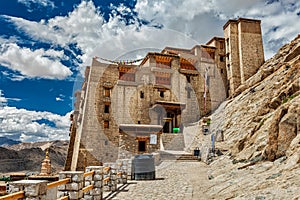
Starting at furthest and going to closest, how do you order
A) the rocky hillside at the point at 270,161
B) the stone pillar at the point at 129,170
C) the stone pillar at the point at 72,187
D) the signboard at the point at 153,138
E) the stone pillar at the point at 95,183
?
1. the signboard at the point at 153,138
2. the stone pillar at the point at 129,170
3. the stone pillar at the point at 95,183
4. the rocky hillside at the point at 270,161
5. the stone pillar at the point at 72,187

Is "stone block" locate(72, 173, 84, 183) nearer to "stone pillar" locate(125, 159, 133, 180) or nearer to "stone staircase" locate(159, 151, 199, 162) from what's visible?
"stone pillar" locate(125, 159, 133, 180)

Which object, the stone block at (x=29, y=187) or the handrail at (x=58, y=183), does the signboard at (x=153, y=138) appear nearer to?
the handrail at (x=58, y=183)

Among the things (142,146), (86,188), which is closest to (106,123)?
(142,146)

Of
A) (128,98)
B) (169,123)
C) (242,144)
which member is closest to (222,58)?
(169,123)

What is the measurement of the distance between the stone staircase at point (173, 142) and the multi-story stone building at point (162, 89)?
5.7 inches

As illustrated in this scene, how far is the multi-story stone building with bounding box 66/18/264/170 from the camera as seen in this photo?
3294 centimetres

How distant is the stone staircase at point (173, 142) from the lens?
27.1 m

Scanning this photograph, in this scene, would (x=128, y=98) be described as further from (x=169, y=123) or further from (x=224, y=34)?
(x=224, y=34)

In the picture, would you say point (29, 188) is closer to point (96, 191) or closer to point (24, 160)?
point (96, 191)

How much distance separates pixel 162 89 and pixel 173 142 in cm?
1075

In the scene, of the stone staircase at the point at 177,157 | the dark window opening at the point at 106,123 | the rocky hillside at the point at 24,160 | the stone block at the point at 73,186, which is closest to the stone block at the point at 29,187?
the stone block at the point at 73,186

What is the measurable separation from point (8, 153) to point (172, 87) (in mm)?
41882

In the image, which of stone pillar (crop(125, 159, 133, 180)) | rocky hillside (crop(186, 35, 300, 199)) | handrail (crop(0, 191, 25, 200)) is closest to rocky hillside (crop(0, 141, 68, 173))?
stone pillar (crop(125, 159, 133, 180))

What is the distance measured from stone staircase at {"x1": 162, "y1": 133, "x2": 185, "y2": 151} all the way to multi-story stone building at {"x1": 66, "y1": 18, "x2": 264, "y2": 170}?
0.15 m
